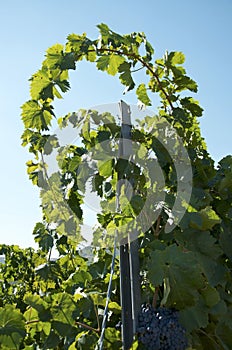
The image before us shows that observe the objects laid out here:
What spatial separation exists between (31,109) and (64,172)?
333 millimetres

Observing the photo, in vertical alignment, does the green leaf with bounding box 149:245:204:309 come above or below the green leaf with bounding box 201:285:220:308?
above

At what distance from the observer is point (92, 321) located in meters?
1.97

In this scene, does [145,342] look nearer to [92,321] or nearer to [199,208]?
[92,321]

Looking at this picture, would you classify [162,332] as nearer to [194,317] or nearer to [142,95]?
[194,317]

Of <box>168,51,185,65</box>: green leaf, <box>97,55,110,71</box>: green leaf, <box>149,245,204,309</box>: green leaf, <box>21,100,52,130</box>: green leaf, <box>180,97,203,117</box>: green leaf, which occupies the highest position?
<box>97,55,110,71</box>: green leaf

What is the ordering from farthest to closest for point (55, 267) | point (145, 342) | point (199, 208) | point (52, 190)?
point (55, 267), point (52, 190), point (199, 208), point (145, 342)

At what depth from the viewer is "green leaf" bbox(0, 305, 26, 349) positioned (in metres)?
1.57

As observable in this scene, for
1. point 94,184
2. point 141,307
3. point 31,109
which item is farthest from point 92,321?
point 31,109

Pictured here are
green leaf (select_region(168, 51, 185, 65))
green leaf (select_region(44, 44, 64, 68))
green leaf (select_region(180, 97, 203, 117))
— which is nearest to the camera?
green leaf (select_region(44, 44, 64, 68))

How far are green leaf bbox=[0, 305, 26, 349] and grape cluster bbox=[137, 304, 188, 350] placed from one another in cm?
40

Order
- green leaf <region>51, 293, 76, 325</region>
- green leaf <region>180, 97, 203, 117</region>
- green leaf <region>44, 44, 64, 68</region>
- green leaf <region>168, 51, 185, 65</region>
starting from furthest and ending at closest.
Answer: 1. green leaf <region>180, 97, 203, 117</region>
2. green leaf <region>168, 51, 185, 65</region>
3. green leaf <region>44, 44, 64, 68</region>
4. green leaf <region>51, 293, 76, 325</region>

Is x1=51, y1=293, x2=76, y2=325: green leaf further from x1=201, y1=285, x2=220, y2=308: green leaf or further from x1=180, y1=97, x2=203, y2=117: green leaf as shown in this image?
x1=180, y1=97, x2=203, y2=117: green leaf

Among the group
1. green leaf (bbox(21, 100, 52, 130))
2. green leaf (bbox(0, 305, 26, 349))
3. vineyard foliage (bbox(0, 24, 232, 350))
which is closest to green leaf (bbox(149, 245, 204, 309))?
vineyard foliage (bbox(0, 24, 232, 350))

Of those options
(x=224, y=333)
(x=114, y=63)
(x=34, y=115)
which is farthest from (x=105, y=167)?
(x=224, y=333)
